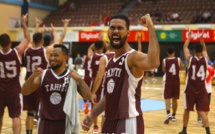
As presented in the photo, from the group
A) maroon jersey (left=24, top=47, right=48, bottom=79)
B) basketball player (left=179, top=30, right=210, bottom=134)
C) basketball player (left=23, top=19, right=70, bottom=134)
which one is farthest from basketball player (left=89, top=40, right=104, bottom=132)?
basketball player (left=179, top=30, right=210, bottom=134)

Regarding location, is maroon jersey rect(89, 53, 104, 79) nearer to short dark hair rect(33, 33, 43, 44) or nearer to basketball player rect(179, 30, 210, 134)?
short dark hair rect(33, 33, 43, 44)

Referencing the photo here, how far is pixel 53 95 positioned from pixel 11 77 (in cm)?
190

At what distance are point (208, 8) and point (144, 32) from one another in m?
4.54

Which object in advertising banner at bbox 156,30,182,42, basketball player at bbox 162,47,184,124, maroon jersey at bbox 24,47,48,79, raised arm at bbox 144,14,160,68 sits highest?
advertising banner at bbox 156,30,182,42

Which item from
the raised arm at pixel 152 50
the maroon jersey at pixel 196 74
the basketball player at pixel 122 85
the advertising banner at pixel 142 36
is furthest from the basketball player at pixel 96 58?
the advertising banner at pixel 142 36

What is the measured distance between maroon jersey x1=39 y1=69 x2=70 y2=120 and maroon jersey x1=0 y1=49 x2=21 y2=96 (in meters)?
1.75

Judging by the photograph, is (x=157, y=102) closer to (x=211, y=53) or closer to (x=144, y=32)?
(x=144, y=32)

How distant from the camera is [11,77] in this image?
17.2ft

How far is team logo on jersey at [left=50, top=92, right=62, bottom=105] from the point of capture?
3587 mm

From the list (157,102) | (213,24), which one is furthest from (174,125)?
(213,24)

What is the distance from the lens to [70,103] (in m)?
3.55

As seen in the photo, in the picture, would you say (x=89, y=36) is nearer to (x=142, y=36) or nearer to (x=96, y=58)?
(x=142, y=36)

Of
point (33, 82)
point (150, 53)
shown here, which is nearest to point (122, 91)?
point (150, 53)

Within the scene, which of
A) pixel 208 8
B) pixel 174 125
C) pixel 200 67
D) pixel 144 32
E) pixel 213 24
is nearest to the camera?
pixel 200 67
